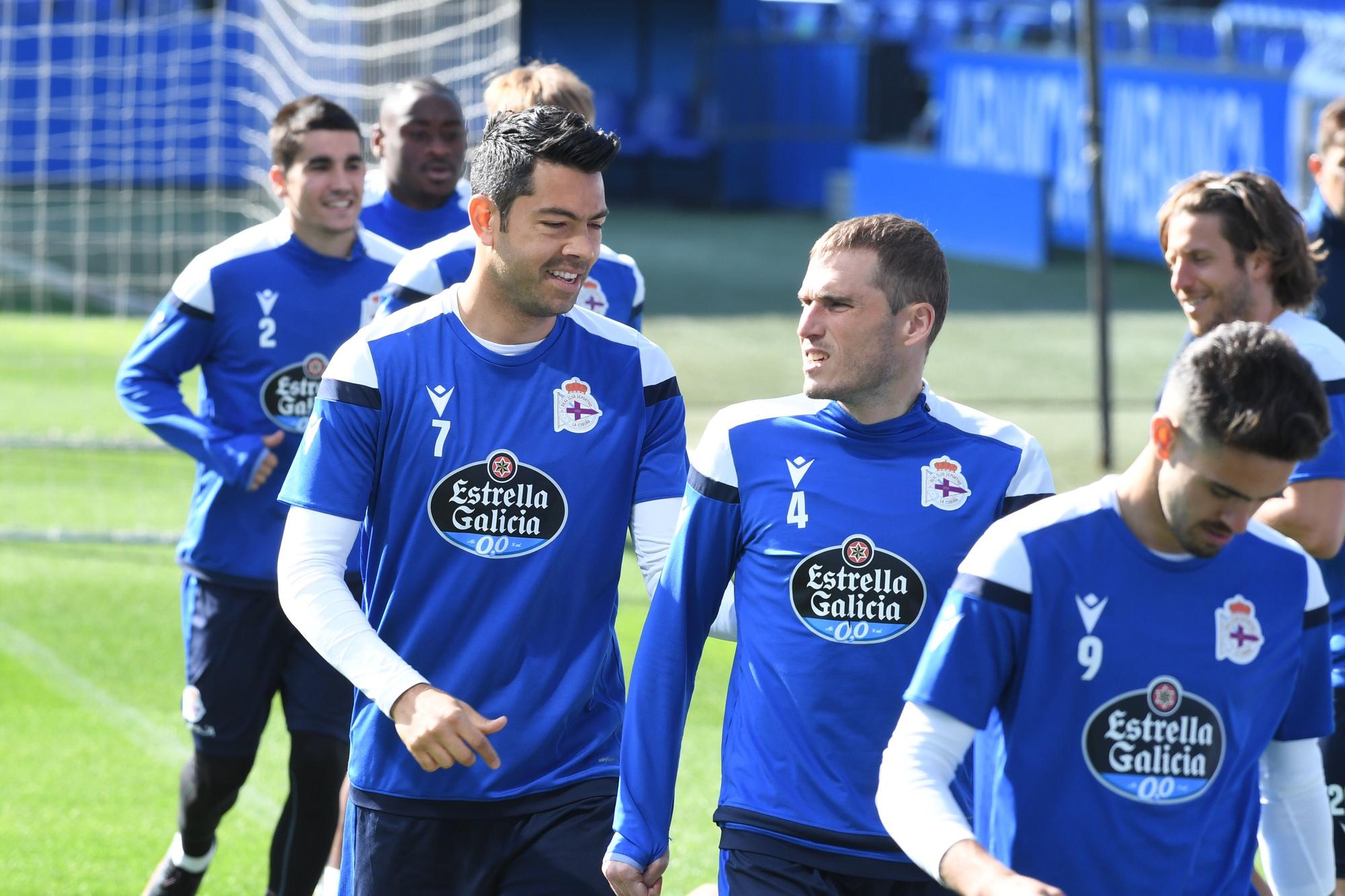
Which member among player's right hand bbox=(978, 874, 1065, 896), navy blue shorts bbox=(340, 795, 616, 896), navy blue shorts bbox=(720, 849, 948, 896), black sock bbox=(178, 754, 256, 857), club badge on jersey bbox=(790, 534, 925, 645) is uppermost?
club badge on jersey bbox=(790, 534, 925, 645)

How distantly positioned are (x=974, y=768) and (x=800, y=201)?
25.2 meters

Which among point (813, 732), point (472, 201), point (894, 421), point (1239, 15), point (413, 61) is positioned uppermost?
point (1239, 15)

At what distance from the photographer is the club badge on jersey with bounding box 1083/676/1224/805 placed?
253 centimetres

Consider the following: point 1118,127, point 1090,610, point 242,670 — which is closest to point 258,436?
point 242,670

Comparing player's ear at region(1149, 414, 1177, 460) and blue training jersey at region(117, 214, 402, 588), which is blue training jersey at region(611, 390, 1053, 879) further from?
blue training jersey at region(117, 214, 402, 588)

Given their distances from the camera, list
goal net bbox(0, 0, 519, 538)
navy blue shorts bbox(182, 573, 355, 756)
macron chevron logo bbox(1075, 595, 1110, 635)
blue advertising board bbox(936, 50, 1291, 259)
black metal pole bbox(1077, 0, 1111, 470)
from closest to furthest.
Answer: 1. macron chevron logo bbox(1075, 595, 1110, 635)
2. navy blue shorts bbox(182, 573, 355, 756)
3. goal net bbox(0, 0, 519, 538)
4. black metal pole bbox(1077, 0, 1111, 470)
5. blue advertising board bbox(936, 50, 1291, 259)

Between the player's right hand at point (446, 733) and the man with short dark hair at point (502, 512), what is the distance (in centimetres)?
40

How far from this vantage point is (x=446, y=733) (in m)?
2.92

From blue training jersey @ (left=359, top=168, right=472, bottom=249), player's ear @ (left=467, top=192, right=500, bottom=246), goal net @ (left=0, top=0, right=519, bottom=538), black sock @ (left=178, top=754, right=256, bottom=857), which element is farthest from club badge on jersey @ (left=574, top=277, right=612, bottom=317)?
goal net @ (left=0, top=0, right=519, bottom=538)

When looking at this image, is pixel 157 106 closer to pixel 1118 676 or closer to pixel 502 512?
pixel 502 512

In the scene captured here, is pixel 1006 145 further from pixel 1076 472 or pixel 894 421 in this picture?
pixel 894 421

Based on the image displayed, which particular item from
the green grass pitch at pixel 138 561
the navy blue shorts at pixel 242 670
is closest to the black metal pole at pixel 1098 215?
the green grass pitch at pixel 138 561

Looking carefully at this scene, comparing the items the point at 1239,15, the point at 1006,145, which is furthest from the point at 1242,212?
the point at 1239,15

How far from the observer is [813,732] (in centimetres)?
304
